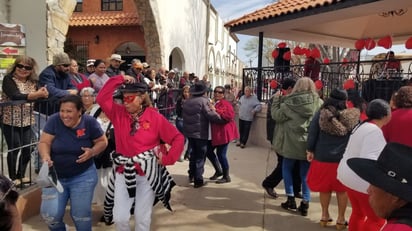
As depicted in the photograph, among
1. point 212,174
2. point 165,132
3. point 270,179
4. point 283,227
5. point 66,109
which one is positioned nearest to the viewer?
point 66,109

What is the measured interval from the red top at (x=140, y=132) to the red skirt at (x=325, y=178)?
1.71 meters

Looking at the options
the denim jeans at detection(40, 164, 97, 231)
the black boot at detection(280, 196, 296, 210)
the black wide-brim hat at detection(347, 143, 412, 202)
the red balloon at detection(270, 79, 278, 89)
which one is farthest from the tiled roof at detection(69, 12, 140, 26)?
the black wide-brim hat at detection(347, 143, 412, 202)

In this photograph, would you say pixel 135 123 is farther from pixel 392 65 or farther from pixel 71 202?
pixel 392 65

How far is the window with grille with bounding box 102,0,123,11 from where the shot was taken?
55.4ft

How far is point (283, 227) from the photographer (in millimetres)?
4180

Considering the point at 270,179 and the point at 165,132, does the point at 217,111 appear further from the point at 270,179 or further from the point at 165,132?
the point at 165,132

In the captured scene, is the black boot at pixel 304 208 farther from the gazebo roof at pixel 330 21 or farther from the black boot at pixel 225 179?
the gazebo roof at pixel 330 21

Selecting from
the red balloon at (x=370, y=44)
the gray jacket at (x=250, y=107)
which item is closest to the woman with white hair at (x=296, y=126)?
the gray jacket at (x=250, y=107)

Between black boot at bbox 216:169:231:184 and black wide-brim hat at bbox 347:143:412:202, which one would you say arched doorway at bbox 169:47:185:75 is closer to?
black boot at bbox 216:169:231:184

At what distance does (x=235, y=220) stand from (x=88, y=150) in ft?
6.77

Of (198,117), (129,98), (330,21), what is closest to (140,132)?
(129,98)

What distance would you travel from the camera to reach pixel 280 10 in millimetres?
8562

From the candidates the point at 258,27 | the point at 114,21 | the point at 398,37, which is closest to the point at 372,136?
the point at 258,27

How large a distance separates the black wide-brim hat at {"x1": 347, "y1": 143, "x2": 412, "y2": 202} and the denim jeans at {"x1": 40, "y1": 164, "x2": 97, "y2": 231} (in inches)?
91.1
